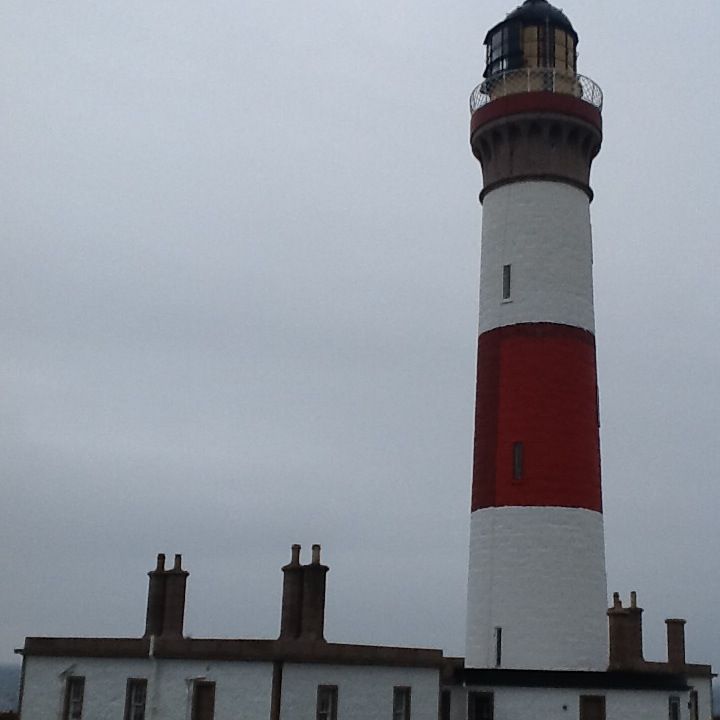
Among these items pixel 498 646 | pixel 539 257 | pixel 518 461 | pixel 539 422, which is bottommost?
pixel 498 646

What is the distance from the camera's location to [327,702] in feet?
91.9

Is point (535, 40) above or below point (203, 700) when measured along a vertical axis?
above

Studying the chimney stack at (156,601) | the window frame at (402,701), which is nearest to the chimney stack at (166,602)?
the chimney stack at (156,601)

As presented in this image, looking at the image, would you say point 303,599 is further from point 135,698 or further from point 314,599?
point 135,698

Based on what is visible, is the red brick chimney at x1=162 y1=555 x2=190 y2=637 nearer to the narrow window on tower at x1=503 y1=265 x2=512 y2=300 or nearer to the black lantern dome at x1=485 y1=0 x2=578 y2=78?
the narrow window on tower at x1=503 y1=265 x2=512 y2=300

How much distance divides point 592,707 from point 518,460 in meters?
6.98

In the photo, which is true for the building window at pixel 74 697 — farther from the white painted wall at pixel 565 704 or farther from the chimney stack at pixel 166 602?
the white painted wall at pixel 565 704

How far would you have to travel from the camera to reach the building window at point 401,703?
1147 inches

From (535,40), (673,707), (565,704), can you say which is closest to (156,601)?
(565,704)

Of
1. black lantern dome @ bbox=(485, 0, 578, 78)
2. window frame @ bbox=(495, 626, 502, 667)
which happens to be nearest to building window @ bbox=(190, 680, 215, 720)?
window frame @ bbox=(495, 626, 502, 667)

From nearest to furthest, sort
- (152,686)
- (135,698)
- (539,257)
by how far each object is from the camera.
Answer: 1. (152,686)
2. (135,698)
3. (539,257)

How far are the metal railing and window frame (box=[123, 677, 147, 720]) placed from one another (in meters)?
20.2

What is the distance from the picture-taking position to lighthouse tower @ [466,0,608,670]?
3055 centimetres

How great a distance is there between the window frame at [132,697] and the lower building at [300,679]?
3cm
